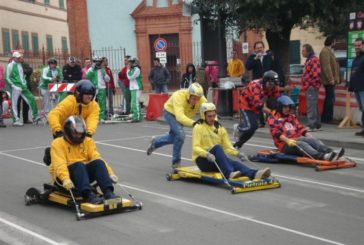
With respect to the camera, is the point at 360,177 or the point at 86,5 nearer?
the point at 360,177

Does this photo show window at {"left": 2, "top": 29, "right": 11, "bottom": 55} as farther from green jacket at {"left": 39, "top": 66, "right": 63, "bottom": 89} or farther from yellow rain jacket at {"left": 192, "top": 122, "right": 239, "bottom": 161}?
yellow rain jacket at {"left": 192, "top": 122, "right": 239, "bottom": 161}

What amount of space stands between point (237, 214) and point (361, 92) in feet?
23.8

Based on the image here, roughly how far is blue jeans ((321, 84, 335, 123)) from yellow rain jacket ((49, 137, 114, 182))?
915 centimetres

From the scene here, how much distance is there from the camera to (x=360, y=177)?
10336mm

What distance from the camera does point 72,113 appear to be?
9.17 metres

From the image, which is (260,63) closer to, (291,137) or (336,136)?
(336,136)

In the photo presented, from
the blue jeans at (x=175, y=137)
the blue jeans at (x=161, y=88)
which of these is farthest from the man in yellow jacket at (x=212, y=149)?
the blue jeans at (x=161, y=88)

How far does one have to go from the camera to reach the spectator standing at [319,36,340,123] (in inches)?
632

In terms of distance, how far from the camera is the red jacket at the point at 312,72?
15445 millimetres

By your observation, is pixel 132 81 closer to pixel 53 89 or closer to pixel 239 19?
pixel 53 89

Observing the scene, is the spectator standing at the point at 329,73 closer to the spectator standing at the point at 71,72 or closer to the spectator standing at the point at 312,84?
the spectator standing at the point at 312,84

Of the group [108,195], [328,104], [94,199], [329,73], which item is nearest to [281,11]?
[329,73]

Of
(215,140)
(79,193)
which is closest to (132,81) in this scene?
(215,140)

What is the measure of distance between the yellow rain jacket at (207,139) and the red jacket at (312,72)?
610 centimetres
